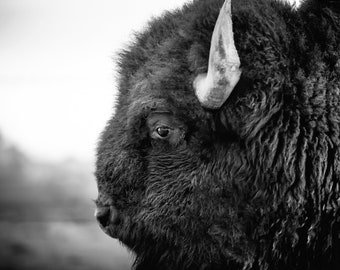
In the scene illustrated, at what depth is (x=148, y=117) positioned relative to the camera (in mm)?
4793

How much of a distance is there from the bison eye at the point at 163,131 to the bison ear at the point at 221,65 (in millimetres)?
374

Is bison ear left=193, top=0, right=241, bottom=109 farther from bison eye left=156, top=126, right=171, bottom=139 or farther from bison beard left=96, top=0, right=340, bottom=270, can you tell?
bison eye left=156, top=126, right=171, bottom=139

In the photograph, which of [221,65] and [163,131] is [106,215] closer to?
[163,131]

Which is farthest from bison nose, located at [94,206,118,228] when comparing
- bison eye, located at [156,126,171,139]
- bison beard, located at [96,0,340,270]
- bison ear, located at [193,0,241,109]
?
bison ear, located at [193,0,241,109]

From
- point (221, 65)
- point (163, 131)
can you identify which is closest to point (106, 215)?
point (163, 131)

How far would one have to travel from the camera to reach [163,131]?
15.6 feet

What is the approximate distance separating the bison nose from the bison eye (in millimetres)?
650

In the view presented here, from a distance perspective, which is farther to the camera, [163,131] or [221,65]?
[163,131]

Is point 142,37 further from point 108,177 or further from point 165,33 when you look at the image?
point 108,177

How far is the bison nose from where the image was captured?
16.2ft

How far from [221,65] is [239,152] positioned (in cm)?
63

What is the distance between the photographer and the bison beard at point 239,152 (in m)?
4.52

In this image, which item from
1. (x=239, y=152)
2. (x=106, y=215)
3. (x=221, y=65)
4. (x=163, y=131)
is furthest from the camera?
(x=106, y=215)

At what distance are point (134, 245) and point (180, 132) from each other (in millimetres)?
937
